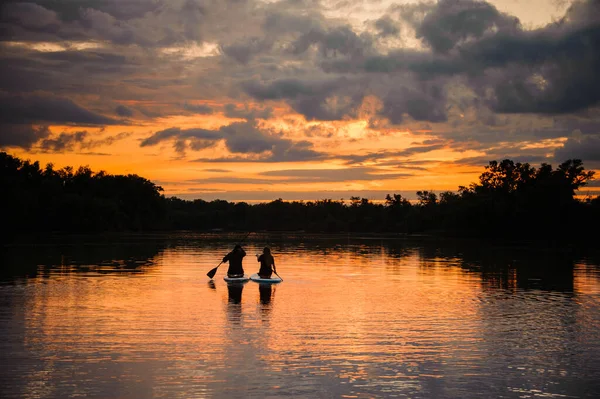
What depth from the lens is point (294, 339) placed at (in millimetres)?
18469

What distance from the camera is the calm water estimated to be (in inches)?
534

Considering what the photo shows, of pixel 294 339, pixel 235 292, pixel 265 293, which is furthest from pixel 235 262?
pixel 294 339

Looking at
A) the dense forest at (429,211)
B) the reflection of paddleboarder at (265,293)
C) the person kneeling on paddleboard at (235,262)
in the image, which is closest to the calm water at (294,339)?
the reflection of paddleboarder at (265,293)

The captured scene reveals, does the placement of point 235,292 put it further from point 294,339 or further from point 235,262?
point 294,339

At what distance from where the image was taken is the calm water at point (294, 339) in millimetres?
13570

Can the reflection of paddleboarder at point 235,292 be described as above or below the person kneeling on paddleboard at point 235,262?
below

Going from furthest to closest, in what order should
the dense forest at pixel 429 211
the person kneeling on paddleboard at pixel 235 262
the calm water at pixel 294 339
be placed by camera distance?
the dense forest at pixel 429 211
the person kneeling on paddleboard at pixel 235 262
the calm water at pixel 294 339

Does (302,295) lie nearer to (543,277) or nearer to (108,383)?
(108,383)

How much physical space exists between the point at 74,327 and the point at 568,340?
1394 cm

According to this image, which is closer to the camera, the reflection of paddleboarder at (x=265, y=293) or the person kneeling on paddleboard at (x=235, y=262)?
the reflection of paddleboarder at (x=265, y=293)

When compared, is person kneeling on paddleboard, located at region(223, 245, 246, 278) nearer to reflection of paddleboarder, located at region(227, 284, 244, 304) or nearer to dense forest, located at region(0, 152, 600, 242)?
reflection of paddleboarder, located at region(227, 284, 244, 304)

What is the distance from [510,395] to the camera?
13.0m

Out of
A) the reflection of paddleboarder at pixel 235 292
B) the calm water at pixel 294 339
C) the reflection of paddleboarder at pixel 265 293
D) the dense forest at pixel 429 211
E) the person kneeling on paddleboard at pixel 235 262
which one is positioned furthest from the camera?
the dense forest at pixel 429 211

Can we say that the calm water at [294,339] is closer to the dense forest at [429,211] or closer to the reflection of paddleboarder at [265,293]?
the reflection of paddleboarder at [265,293]
